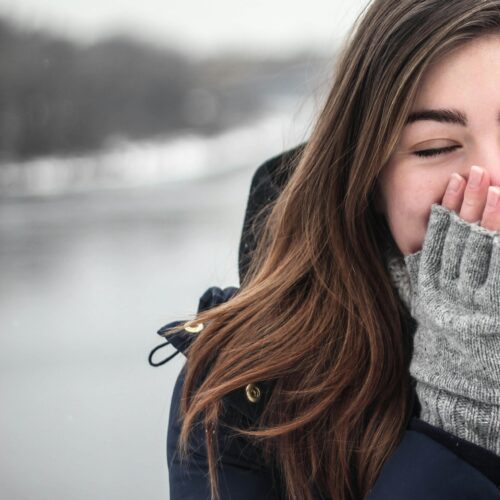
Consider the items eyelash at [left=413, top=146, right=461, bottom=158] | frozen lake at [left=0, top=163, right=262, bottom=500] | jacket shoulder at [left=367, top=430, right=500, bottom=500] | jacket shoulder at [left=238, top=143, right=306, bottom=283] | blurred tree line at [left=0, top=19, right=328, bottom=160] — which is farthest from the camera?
blurred tree line at [left=0, top=19, right=328, bottom=160]

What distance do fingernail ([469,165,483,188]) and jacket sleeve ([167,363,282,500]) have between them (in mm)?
494

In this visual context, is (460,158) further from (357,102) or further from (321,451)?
(321,451)

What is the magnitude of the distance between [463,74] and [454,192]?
156 millimetres

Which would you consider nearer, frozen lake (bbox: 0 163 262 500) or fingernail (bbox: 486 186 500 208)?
fingernail (bbox: 486 186 500 208)

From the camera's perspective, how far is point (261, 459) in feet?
4.27

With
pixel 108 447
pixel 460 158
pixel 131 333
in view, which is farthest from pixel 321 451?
pixel 131 333

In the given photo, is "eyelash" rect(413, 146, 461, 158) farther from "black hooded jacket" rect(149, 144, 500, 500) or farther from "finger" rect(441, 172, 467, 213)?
"black hooded jacket" rect(149, 144, 500, 500)

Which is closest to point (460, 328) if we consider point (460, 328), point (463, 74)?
point (460, 328)

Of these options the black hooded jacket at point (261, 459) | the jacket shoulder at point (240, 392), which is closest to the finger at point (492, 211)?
the black hooded jacket at point (261, 459)

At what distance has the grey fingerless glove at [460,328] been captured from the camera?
1.07m

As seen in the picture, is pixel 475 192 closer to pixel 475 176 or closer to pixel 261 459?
pixel 475 176

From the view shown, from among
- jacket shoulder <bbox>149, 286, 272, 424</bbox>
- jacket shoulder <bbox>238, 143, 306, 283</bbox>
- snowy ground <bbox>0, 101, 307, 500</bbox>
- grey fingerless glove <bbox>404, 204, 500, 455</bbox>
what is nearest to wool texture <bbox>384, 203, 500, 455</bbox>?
grey fingerless glove <bbox>404, 204, 500, 455</bbox>

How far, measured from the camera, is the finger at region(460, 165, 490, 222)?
110 centimetres

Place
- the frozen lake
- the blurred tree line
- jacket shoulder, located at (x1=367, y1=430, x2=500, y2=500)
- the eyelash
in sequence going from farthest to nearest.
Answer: the blurred tree line, the frozen lake, the eyelash, jacket shoulder, located at (x1=367, y1=430, x2=500, y2=500)
